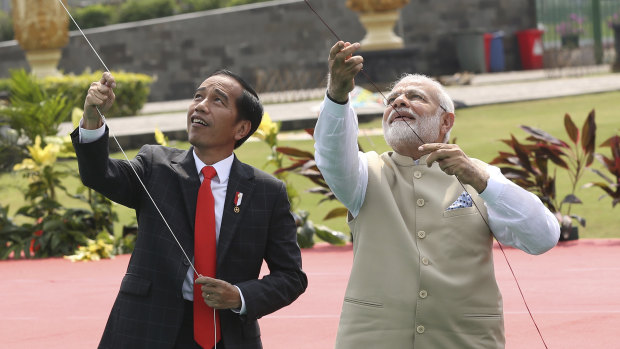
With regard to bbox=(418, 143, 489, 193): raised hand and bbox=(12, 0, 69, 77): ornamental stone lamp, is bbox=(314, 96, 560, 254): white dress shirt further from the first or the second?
bbox=(12, 0, 69, 77): ornamental stone lamp

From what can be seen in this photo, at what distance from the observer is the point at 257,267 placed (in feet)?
13.2

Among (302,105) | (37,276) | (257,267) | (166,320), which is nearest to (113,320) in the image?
(166,320)

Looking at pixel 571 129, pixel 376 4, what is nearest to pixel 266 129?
pixel 571 129

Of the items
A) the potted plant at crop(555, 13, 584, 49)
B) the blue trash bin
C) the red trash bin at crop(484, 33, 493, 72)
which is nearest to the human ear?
the red trash bin at crop(484, 33, 493, 72)

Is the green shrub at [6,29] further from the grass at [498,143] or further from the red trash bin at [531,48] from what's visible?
the grass at [498,143]

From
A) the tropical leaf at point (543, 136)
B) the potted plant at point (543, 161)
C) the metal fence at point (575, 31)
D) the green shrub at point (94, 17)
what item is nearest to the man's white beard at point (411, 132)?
the potted plant at point (543, 161)

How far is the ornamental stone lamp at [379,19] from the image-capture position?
64.3 feet

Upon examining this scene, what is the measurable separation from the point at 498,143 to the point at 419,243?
10.4 m

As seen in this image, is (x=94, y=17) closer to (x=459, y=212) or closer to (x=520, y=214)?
(x=459, y=212)

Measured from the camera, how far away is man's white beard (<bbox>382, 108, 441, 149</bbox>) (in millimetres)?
3943

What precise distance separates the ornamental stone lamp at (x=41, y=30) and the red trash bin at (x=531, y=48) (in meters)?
13.3

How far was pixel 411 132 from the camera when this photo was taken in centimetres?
394

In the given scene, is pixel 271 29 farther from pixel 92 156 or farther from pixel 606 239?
pixel 92 156

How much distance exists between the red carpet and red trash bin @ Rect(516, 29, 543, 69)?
2085cm
